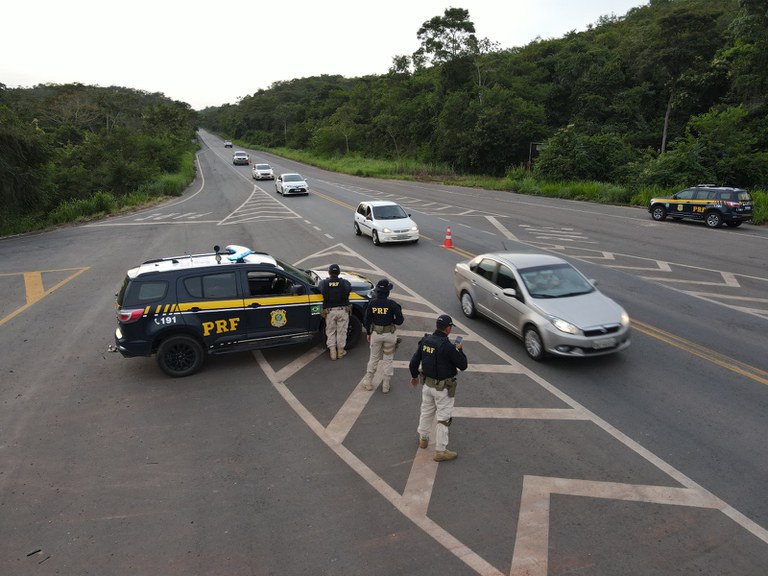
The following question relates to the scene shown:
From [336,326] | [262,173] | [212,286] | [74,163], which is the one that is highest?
[74,163]

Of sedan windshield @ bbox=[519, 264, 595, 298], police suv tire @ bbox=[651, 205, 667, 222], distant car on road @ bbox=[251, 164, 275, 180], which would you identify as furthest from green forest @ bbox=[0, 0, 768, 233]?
sedan windshield @ bbox=[519, 264, 595, 298]

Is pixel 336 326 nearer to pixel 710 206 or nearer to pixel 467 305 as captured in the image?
pixel 467 305

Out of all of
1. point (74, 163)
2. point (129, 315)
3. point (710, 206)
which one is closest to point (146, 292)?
point (129, 315)

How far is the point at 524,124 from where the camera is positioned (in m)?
48.5

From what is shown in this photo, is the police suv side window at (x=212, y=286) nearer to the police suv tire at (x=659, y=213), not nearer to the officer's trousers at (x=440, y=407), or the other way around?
the officer's trousers at (x=440, y=407)

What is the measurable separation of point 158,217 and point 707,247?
25628 millimetres

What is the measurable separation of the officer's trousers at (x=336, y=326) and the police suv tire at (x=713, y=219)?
62.7ft

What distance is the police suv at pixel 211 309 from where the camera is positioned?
325 inches

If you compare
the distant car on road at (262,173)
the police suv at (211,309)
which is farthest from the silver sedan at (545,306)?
the distant car on road at (262,173)

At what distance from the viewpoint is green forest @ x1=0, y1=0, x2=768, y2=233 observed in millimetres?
29094

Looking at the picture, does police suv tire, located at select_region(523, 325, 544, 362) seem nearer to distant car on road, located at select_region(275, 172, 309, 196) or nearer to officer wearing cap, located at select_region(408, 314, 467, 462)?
officer wearing cap, located at select_region(408, 314, 467, 462)

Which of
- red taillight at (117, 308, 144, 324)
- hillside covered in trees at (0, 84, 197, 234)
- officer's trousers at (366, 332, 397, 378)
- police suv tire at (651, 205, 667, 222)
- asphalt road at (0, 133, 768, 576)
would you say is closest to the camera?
asphalt road at (0, 133, 768, 576)

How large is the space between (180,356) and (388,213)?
12.0 metres

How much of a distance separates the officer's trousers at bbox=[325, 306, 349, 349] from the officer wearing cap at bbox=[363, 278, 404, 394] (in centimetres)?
115
